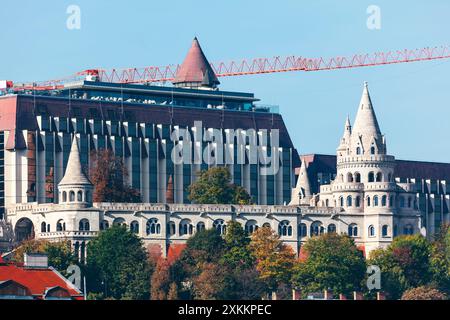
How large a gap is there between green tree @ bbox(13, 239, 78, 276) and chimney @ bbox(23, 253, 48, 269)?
9.50 m

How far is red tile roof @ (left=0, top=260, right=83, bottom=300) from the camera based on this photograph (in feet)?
503

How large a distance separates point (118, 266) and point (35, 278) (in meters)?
34.0

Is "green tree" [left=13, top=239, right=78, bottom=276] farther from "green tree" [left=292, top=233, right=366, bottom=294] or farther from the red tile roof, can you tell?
"green tree" [left=292, top=233, right=366, bottom=294]

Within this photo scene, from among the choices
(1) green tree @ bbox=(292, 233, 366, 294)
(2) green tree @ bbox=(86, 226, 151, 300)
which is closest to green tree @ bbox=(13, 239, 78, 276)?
(2) green tree @ bbox=(86, 226, 151, 300)

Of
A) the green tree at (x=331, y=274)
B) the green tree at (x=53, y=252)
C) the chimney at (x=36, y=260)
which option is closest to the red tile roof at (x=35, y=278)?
the chimney at (x=36, y=260)

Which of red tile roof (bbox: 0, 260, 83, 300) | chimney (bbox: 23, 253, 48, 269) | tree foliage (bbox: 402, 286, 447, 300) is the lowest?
tree foliage (bbox: 402, 286, 447, 300)

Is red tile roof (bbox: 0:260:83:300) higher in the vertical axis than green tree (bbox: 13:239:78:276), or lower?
lower

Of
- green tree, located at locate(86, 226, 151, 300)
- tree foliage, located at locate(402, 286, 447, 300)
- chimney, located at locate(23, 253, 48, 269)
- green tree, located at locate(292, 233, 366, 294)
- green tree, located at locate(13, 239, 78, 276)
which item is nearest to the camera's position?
chimney, located at locate(23, 253, 48, 269)

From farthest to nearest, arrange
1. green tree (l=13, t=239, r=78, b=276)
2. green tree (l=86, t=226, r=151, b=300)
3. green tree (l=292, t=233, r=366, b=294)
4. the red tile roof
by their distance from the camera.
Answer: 1. green tree (l=292, t=233, r=366, b=294)
2. green tree (l=13, t=239, r=78, b=276)
3. green tree (l=86, t=226, r=151, b=300)
4. the red tile roof

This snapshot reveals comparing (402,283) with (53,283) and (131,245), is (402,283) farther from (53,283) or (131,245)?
(53,283)

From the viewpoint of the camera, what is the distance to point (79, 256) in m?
200

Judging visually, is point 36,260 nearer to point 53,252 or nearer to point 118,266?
point 53,252

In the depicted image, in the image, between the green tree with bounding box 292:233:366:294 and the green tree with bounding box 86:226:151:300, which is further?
the green tree with bounding box 292:233:366:294
